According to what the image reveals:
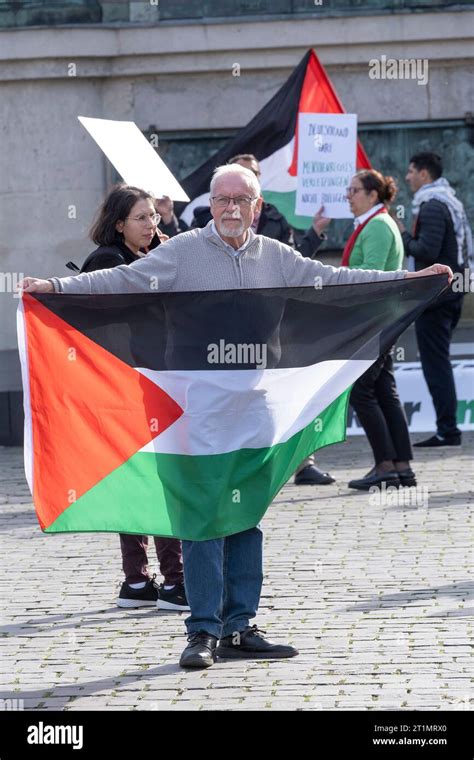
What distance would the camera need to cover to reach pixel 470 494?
10.4 m

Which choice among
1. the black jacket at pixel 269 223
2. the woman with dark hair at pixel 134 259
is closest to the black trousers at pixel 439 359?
the black jacket at pixel 269 223

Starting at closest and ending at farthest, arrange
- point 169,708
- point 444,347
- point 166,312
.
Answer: point 169,708 < point 166,312 < point 444,347

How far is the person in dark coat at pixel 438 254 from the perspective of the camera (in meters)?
12.3

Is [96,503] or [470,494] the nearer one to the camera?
[96,503]

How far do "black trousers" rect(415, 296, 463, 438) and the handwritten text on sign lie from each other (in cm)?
136

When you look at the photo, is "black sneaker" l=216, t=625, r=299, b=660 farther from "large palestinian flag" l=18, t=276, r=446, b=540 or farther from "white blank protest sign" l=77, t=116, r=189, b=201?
"white blank protest sign" l=77, t=116, r=189, b=201

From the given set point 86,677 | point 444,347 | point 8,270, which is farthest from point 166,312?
point 8,270

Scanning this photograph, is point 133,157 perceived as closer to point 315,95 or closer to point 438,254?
point 438,254

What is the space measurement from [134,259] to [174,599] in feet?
5.37

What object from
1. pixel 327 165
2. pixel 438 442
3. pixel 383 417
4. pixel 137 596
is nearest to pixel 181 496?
pixel 137 596

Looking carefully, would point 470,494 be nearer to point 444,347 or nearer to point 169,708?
point 444,347

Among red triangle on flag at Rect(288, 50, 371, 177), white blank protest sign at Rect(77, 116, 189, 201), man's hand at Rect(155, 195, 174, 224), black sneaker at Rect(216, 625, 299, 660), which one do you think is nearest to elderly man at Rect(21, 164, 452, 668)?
black sneaker at Rect(216, 625, 299, 660)

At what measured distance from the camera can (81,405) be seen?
670cm

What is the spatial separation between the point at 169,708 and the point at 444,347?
23.6 feet
